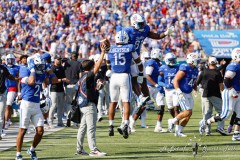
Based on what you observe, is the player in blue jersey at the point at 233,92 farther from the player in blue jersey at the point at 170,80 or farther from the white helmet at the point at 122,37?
the white helmet at the point at 122,37

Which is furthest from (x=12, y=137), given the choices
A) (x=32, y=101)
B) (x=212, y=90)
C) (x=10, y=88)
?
(x=212, y=90)

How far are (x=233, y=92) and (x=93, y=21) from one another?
23293mm

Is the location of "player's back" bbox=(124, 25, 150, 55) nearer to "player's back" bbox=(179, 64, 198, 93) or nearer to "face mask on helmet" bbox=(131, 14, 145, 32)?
"face mask on helmet" bbox=(131, 14, 145, 32)

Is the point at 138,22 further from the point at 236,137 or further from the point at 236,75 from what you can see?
the point at 236,137

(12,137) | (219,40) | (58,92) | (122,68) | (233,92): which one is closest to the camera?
(122,68)

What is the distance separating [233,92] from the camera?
49.8 feet

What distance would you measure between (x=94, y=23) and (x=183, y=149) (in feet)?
80.5

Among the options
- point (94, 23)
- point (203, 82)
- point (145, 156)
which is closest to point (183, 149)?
point (145, 156)

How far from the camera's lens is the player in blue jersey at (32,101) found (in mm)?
12273

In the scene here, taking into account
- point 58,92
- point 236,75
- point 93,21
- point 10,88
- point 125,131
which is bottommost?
point 125,131

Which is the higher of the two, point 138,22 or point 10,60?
point 138,22

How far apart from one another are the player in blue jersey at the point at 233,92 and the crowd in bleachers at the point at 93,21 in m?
19.2

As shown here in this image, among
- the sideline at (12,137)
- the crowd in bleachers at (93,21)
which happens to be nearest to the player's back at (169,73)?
the sideline at (12,137)

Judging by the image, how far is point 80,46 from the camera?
3481 centimetres
